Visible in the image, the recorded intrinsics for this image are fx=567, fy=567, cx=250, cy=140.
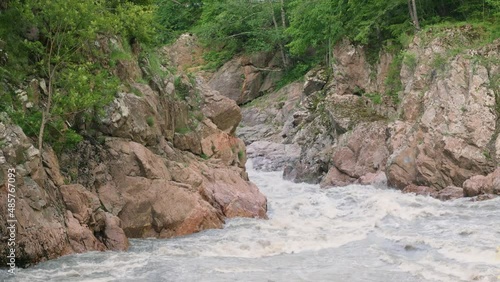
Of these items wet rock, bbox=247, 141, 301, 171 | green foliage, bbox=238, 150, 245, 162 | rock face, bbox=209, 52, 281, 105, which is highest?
rock face, bbox=209, 52, 281, 105

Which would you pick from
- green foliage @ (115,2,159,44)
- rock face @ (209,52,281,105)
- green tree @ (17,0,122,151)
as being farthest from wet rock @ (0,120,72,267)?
rock face @ (209,52,281,105)

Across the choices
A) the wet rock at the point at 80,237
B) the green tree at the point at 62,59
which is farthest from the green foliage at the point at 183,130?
the wet rock at the point at 80,237

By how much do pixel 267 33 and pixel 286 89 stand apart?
198 inches

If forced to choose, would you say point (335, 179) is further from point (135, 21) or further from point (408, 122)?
point (135, 21)

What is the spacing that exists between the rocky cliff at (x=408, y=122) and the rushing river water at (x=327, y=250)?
6.44ft

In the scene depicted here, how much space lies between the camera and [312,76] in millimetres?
34781

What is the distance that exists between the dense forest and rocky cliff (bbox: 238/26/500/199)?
1304 mm

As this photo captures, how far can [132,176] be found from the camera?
48.1 feet

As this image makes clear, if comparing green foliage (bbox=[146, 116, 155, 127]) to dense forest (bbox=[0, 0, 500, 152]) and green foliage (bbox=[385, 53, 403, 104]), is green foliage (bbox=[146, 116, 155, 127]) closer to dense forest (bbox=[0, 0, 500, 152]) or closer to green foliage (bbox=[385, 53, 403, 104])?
dense forest (bbox=[0, 0, 500, 152])

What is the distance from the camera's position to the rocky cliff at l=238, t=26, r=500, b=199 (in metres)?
19.3

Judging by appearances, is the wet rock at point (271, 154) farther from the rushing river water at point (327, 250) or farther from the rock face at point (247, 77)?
the rushing river water at point (327, 250)

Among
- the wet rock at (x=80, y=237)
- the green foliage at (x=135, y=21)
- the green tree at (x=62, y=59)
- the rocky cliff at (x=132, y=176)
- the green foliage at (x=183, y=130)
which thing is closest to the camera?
the rocky cliff at (x=132, y=176)

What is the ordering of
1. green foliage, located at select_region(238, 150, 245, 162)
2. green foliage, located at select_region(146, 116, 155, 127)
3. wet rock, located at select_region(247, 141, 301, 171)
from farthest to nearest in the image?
1. wet rock, located at select_region(247, 141, 301, 171)
2. green foliage, located at select_region(238, 150, 245, 162)
3. green foliage, located at select_region(146, 116, 155, 127)

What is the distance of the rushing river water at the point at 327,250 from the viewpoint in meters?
10.5
